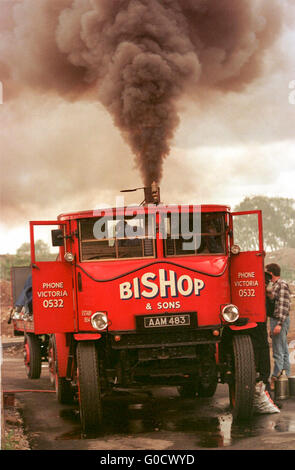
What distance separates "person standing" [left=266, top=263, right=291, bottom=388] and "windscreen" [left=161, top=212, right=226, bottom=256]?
161cm

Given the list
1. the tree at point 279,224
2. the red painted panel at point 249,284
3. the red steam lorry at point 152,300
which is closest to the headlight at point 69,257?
the red steam lorry at point 152,300

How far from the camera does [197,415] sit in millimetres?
9180

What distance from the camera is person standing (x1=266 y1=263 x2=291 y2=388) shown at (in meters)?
10.1

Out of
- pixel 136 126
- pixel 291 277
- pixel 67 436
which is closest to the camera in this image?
pixel 67 436

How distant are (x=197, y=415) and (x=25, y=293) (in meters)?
5.04

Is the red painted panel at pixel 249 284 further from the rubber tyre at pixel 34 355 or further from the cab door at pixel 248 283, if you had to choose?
the rubber tyre at pixel 34 355

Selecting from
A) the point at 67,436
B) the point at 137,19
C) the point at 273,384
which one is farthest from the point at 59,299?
the point at 137,19

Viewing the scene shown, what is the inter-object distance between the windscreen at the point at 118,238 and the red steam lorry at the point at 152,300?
0.01m

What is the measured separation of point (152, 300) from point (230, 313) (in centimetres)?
105

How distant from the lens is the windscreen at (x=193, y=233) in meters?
8.85

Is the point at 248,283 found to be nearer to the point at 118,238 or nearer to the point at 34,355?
the point at 118,238

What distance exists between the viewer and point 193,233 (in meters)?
8.96

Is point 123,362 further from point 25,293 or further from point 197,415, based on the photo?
point 25,293

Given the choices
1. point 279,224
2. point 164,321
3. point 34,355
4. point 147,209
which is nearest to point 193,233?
point 147,209
